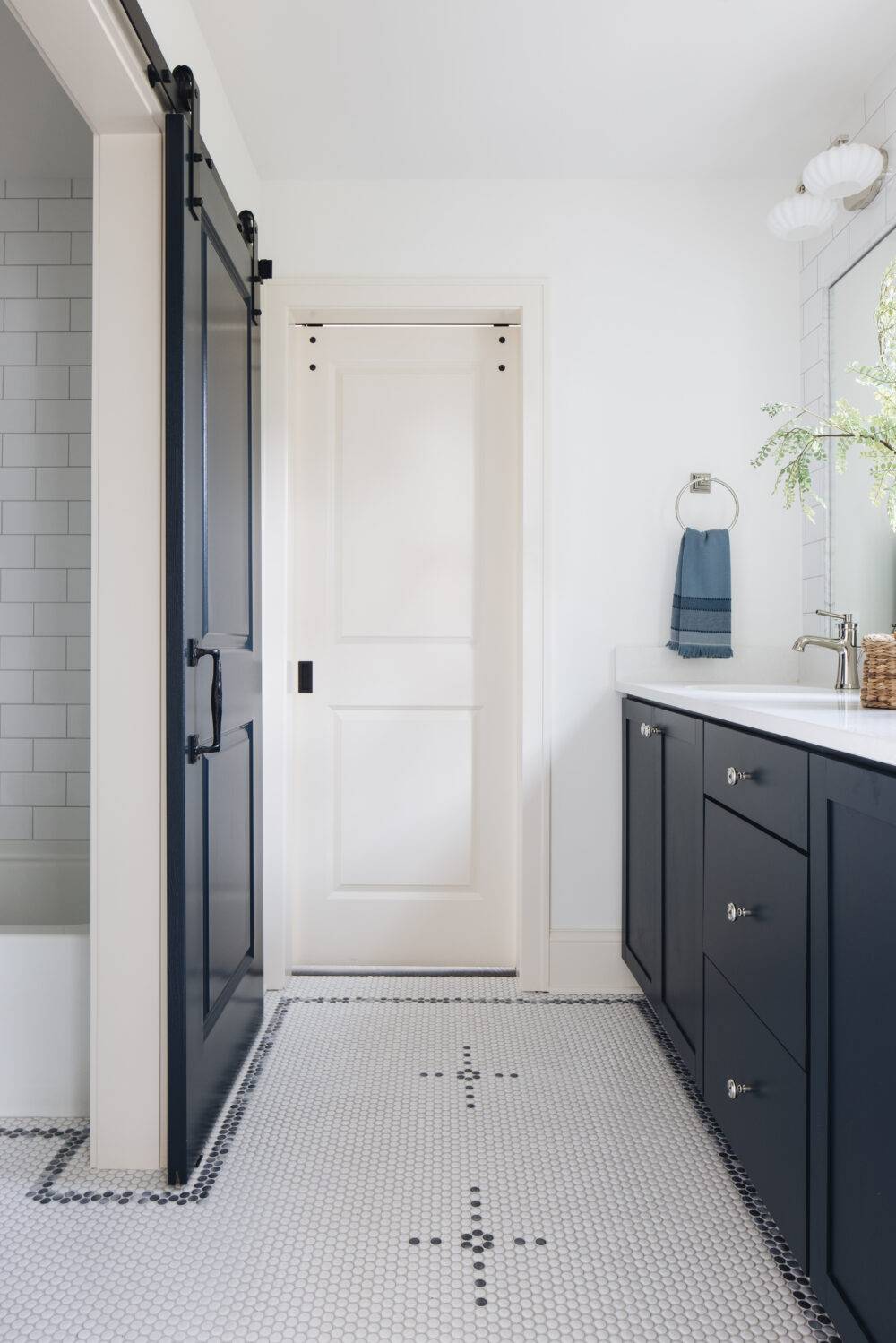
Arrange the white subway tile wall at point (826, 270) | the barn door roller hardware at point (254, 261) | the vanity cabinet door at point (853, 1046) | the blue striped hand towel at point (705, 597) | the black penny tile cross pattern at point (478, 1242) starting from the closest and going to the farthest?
the vanity cabinet door at point (853, 1046) < the black penny tile cross pattern at point (478, 1242) < the white subway tile wall at point (826, 270) < the barn door roller hardware at point (254, 261) < the blue striped hand towel at point (705, 597)

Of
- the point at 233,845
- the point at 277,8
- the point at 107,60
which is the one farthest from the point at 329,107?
the point at 233,845

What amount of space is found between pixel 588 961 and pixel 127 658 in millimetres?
1666

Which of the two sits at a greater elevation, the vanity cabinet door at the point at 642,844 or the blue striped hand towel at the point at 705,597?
the blue striped hand towel at the point at 705,597

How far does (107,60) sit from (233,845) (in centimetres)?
158

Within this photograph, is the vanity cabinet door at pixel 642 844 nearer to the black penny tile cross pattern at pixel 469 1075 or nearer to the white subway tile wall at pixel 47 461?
the black penny tile cross pattern at pixel 469 1075

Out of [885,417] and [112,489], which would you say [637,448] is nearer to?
[885,417]

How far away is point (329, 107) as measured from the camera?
226 centimetres

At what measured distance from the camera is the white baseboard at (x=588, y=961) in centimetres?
263

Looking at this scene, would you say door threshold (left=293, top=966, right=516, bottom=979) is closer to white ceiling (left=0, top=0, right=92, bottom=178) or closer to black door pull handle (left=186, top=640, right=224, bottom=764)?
black door pull handle (left=186, top=640, right=224, bottom=764)

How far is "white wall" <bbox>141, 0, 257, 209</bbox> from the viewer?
1716 millimetres

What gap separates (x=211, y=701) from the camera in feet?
6.01

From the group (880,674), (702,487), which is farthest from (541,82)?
(880,674)

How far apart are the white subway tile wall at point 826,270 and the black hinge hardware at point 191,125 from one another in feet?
Answer: 5.27

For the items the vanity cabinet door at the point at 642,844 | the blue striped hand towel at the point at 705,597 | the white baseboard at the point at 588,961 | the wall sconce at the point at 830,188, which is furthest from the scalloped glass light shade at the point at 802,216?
the white baseboard at the point at 588,961
